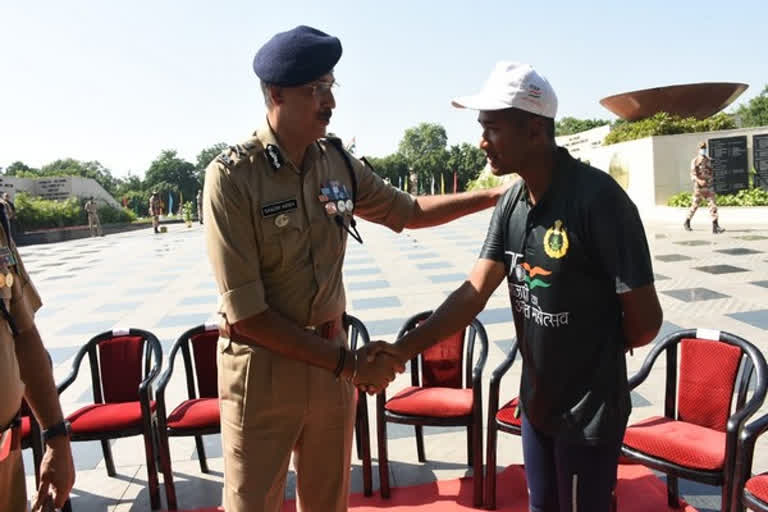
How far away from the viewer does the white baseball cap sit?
1.78m

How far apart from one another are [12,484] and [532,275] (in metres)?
1.67

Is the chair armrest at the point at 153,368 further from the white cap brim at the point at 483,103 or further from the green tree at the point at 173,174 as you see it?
the green tree at the point at 173,174

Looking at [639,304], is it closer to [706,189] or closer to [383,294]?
[383,294]

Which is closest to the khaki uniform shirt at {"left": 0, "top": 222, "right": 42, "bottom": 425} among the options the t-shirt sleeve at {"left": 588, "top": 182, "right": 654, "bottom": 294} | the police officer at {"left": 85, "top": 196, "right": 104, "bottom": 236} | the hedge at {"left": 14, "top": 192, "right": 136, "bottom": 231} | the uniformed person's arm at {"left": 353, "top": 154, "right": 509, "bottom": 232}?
the uniformed person's arm at {"left": 353, "top": 154, "right": 509, "bottom": 232}

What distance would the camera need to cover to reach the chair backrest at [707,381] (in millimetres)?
2719

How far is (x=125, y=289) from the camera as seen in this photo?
33.4 ft

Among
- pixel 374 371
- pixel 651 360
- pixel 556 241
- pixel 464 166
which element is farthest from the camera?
pixel 464 166

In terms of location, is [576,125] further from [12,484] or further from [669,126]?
[12,484]

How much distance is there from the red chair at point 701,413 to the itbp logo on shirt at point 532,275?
3.08 feet

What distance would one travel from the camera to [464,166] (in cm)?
5556

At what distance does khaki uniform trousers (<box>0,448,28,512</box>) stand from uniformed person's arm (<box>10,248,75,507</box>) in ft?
0.17

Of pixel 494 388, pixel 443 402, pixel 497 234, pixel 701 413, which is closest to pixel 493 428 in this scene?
pixel 494 388

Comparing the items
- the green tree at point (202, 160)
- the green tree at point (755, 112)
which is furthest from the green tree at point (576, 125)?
the green tree at point (202, 160)

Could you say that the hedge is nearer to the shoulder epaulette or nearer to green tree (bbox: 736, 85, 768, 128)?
the shoulder epaulette
